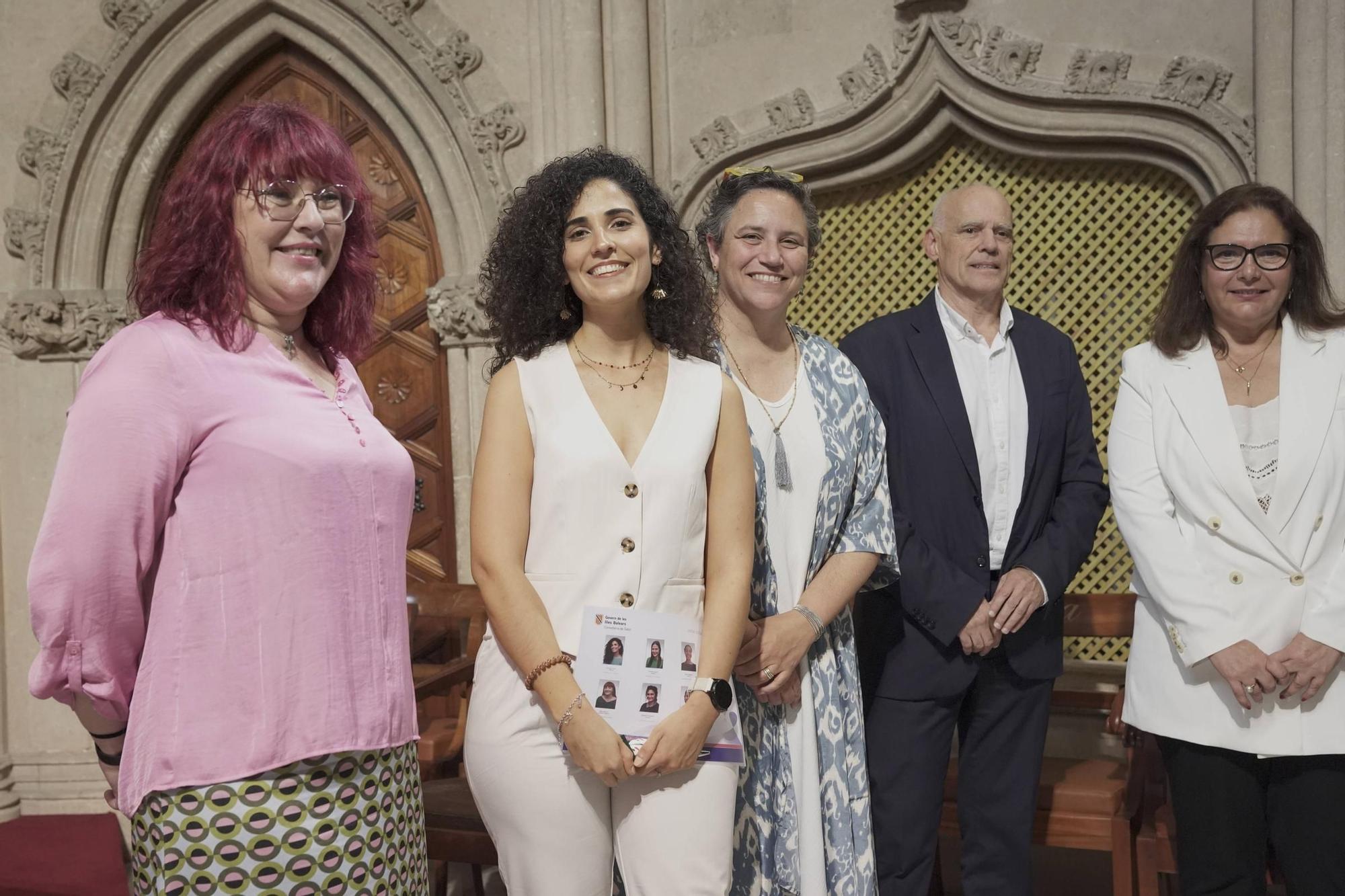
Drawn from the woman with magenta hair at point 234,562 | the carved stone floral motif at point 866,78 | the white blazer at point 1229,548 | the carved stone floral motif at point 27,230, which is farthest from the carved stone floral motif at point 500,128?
the woman with magenta hair at point 234,562

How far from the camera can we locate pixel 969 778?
2.88 meters

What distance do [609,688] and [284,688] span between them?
55 centimetres

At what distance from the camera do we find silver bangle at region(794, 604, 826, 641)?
2.42m

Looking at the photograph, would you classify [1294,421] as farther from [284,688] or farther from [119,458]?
[119,458]

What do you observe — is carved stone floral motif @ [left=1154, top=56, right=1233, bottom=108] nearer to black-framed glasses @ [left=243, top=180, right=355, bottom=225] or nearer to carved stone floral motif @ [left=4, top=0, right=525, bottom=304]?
carved stone floral motif @ [left=4, top=0, right=525, bottom=304]

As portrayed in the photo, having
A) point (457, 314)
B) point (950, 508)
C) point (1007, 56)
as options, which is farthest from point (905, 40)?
point (950, 508)

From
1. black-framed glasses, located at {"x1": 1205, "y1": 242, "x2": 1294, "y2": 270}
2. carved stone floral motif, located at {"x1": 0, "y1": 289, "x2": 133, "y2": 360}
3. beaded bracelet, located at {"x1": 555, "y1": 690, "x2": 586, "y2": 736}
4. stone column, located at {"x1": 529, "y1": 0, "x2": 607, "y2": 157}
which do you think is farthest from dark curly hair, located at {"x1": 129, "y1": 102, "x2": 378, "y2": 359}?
carved stone floral motif, located at {"x1": 0, "y1": 289, "x2": 133, "y2": 360}

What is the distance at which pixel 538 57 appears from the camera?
503 centimetres

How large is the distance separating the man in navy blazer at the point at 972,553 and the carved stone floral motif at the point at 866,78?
1788mm

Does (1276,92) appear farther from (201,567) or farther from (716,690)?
(201,567)

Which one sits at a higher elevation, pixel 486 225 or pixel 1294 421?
pixel 486 225

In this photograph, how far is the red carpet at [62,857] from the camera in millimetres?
4148

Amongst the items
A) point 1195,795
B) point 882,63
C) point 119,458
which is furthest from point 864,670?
point 882,63

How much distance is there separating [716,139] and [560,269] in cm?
282
